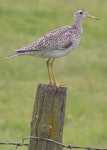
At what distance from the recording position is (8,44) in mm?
20562

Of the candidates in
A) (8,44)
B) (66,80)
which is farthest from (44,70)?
(8,44)

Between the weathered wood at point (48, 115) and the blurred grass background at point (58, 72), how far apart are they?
599 centimetres

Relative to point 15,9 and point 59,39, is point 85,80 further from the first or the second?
point 59,39

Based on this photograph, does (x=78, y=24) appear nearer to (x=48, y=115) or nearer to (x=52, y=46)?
(x=52, y=46)

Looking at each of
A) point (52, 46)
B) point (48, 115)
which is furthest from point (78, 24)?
point (48, 115)

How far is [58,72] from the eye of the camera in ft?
60.0

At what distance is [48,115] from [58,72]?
11426 mm

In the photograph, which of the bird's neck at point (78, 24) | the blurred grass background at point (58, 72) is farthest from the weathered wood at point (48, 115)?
the blurred grass background at point (58, 72)

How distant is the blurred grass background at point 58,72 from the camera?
14.4m

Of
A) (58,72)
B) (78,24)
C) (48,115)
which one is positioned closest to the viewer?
(48,115)

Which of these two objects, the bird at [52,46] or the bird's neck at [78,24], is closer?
the bird at [52,46]

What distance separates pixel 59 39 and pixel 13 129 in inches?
237

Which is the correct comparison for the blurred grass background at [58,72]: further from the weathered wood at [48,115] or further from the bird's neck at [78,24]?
the weathered wood at [48,115]

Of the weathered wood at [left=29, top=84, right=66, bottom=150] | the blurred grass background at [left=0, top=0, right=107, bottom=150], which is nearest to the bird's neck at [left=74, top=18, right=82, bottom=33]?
the weathered wood at [left=29, top=84, right=66, bottom=150]
